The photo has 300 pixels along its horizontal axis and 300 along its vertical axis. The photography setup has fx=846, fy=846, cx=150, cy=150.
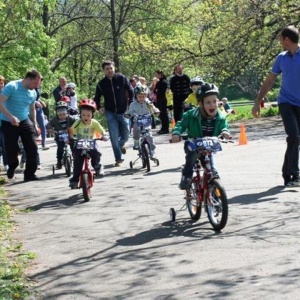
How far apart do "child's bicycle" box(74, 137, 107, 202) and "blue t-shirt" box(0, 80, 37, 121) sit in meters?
1.91

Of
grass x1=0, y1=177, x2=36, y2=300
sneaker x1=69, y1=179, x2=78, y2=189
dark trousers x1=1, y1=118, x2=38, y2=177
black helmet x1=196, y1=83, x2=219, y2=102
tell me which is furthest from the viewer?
dark trousers x1=1, y1=118, x2=38, y2=177

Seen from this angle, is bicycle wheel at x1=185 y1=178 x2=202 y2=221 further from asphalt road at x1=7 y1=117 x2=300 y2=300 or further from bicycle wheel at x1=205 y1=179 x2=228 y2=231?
bicycle wheel at x1=205 y1=179 x2=228 y2=231

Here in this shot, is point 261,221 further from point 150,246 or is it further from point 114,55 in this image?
point 114,55

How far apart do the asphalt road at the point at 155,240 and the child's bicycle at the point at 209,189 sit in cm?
15

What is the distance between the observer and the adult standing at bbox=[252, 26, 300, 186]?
11.2 meters

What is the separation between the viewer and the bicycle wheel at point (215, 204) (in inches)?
339

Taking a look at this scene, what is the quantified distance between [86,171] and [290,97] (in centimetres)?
298

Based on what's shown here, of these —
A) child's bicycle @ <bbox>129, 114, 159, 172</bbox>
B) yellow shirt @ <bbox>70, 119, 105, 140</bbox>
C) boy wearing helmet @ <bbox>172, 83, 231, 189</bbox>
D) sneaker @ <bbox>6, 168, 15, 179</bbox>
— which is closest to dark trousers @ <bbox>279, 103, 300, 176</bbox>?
boy wearing helmet @ <bbox>172, 83, 231, 189</bbox>

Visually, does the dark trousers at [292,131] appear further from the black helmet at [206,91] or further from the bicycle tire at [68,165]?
the bicycle tire at [68,165]

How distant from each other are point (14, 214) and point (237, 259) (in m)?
4.19

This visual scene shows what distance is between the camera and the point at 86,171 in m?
11.8

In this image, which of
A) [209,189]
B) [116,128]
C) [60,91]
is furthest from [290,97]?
[60,91]

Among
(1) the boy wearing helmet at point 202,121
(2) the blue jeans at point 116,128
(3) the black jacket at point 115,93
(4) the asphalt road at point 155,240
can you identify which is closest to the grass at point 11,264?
(4) the asphalt road at point 155,240

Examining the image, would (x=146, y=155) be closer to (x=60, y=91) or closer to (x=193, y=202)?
(x=193, y=202)
